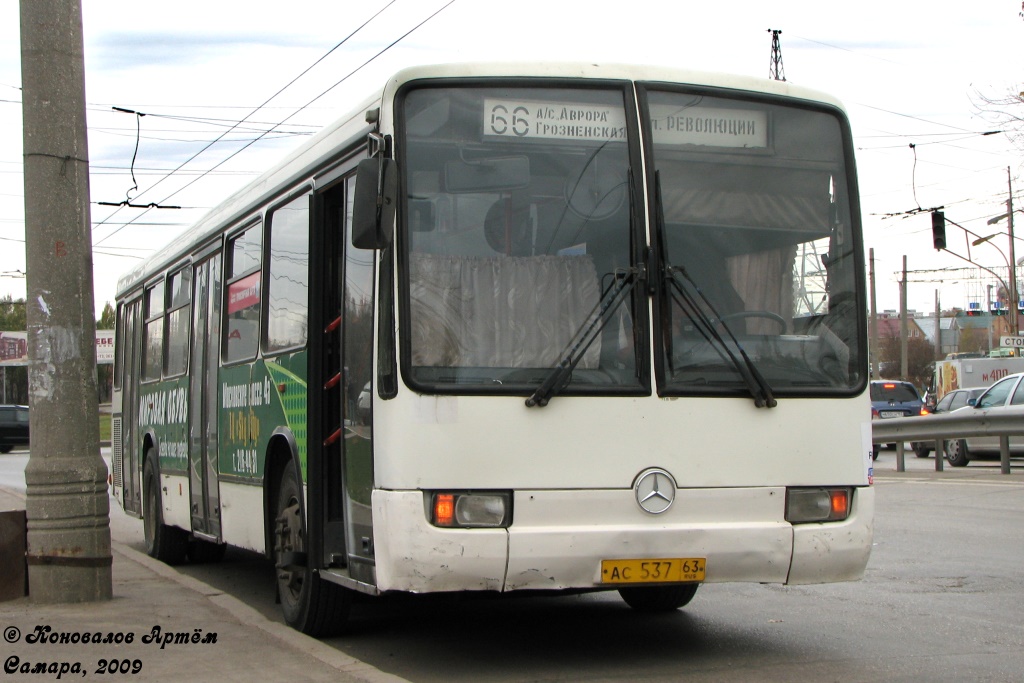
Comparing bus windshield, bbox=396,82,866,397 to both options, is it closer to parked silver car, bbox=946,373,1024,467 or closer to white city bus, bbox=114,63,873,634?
white city bus, bbox=114,63,873,634

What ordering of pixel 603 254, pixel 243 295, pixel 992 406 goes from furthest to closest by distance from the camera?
pixel 992 406 → pixel 243 295 → pixel 603 254

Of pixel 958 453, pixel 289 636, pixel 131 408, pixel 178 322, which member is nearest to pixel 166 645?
pixel 289 636

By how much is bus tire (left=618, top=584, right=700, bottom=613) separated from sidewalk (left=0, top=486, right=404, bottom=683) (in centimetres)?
220

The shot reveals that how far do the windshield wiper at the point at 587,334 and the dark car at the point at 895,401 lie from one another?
87.9 ft

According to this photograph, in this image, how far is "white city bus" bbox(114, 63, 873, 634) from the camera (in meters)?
6.22

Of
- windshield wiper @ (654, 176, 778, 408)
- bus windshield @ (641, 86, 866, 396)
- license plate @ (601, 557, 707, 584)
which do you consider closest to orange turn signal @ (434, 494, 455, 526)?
license plate @ (601, 557, 707, 584)

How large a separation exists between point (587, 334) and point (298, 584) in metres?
2.71

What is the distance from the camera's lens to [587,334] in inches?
252

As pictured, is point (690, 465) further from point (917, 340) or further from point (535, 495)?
point (917, 340)

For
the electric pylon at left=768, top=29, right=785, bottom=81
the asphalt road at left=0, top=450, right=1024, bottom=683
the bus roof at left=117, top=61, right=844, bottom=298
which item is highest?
the electric pylon at left=768, top=29, right=785, bottom=81

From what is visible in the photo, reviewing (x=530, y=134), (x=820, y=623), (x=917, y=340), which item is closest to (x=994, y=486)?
(x=820, y=623)

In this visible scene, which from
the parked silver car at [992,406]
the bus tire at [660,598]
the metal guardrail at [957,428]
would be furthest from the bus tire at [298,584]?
the parked silver car at [992,406]

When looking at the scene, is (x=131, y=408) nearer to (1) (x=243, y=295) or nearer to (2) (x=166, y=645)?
(1) (x=243, y=295)

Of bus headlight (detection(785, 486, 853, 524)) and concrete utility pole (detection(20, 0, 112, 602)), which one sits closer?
bus headlight (detection(785, 486, 853, 524))
